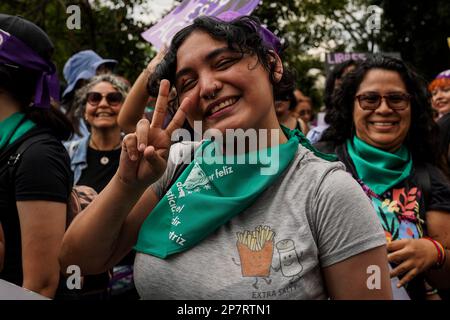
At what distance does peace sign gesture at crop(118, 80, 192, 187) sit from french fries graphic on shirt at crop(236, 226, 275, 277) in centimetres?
31

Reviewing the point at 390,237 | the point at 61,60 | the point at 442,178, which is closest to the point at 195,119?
the point at 390,237

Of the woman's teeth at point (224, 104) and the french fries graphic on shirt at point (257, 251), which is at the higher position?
the woman's teeth at point (224, 104)

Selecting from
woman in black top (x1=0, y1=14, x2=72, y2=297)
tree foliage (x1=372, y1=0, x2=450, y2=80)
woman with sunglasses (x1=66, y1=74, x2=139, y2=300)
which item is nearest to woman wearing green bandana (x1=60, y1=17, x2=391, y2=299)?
woman in black top (x1=0, y1=14, x2=72, y2=297)

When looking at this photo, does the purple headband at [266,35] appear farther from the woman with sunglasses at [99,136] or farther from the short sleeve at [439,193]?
the woman with sunglasses at [99,136]

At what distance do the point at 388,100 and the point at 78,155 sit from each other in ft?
7.14

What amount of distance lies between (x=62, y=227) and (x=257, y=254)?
0.93 meters

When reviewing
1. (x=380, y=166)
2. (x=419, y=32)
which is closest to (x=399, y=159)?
(x=380, y=166)

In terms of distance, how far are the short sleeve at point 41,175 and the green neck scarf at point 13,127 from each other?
4.8 inches

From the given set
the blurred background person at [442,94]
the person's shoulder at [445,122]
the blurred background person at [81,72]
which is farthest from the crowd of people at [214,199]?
the blurred background person at [442,94]

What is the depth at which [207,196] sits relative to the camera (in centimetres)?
170

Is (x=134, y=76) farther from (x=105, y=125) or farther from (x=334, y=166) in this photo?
(x=334, y=166)

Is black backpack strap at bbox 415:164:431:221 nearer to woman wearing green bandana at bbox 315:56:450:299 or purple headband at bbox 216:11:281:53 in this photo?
woman wearing green bandana at bbox 315:56:450:299

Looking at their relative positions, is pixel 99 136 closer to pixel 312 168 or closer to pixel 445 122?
pixel 445 122

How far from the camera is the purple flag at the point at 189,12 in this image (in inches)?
99.3
